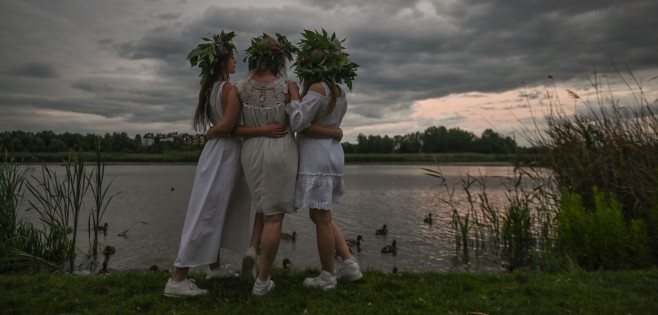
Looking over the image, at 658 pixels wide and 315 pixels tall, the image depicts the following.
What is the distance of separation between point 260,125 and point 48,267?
481 cm

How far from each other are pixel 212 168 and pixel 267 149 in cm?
58

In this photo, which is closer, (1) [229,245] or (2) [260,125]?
(2) [260,125]

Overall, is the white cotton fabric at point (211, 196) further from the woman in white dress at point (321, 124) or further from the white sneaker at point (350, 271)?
the white sneaker at point (350, 271)

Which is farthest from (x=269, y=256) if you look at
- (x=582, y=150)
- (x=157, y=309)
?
(x=582, y=150)

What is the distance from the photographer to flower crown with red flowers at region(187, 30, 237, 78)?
13.6 ft

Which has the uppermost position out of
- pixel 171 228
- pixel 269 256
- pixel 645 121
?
pixel 645 121

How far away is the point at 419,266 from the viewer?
7.53 m

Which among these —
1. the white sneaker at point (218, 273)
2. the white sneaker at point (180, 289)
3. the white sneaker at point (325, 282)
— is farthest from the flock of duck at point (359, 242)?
the white sneaker at point (180, 289)

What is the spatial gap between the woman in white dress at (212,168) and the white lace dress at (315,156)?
60 centimetres

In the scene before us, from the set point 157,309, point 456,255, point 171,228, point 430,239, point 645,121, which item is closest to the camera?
point 157,309

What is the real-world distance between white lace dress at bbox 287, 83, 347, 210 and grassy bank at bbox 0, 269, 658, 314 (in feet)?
2.99

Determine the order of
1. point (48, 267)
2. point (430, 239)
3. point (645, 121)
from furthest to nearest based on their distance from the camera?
1. point (430, 239)
2. point (645, 121)
3. point (48, 267)

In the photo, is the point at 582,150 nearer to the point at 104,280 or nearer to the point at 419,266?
the point at 419,266

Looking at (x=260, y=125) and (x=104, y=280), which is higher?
(x=260, y=125)
